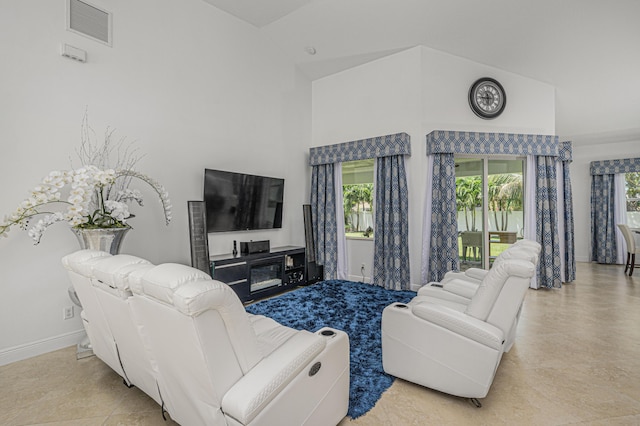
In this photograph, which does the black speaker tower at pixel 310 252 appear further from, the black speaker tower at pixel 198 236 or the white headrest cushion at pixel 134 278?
the white headrest cushion at pixel 134 278

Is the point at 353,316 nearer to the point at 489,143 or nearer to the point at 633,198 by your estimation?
the point at 489,143

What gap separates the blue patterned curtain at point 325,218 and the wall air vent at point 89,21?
10.7 feet

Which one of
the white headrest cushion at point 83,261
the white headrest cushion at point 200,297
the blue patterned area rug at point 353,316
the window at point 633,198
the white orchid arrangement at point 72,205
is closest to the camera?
the white headrest cushion at point 200,297

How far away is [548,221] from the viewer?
4508 mm

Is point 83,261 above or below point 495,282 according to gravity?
above

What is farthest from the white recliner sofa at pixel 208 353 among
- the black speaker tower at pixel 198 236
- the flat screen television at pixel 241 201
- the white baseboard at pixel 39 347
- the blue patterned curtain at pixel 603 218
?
the blue patterned curtain at pixel 603 218

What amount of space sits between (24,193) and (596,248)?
10.0 meters

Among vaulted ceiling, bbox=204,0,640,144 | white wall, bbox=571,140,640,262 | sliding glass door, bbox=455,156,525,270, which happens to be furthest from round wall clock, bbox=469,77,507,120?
white wall, bbox=571,140,640,262

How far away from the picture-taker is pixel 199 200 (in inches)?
149

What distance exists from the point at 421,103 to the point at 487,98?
3.42ft

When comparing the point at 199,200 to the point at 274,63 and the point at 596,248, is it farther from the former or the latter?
the point at 596,248

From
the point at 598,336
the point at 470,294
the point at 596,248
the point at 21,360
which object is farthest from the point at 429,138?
the point at 596,248

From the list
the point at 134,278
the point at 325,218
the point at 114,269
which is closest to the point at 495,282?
the point at 134,278

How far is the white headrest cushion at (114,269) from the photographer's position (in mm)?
1412
